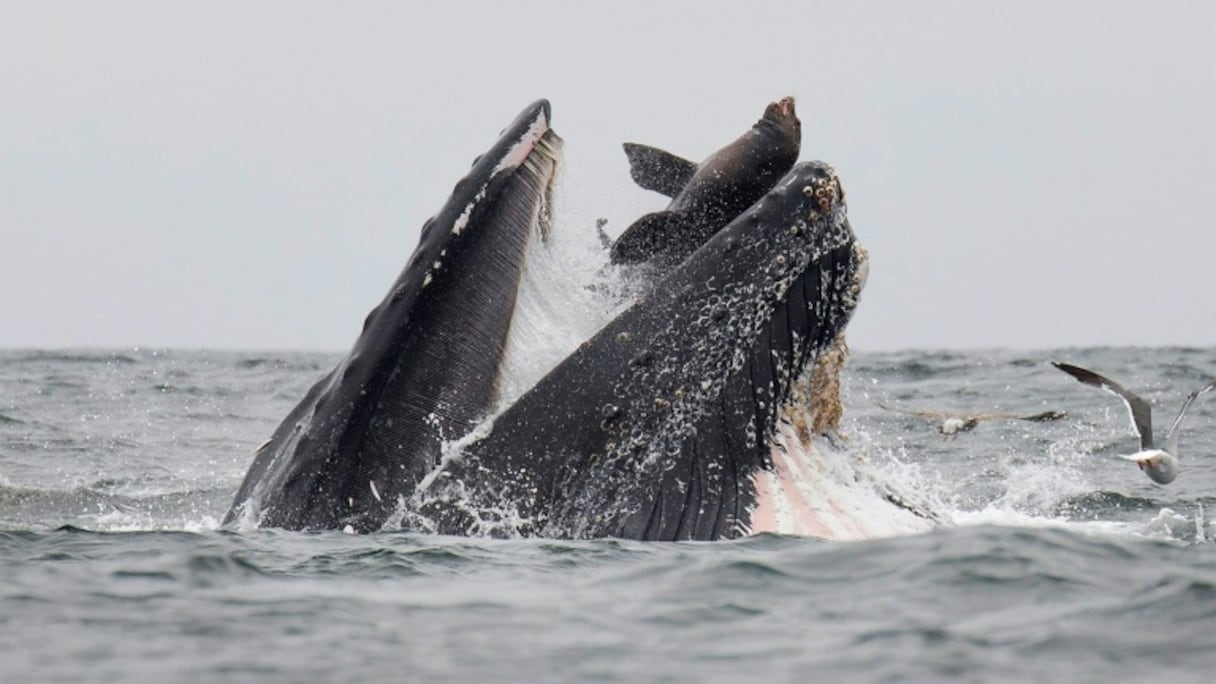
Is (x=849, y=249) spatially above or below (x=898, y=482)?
above

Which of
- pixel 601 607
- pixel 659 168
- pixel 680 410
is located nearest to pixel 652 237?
pixel 659 168

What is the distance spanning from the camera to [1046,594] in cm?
639

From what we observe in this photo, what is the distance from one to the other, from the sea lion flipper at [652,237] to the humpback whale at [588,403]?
0.24 metres

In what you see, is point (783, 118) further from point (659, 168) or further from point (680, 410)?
point (680, 410)

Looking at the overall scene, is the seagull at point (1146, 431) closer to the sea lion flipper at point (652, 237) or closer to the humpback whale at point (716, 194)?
the humpback whale at point (716, 194)

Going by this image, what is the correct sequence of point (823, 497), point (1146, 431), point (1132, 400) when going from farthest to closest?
1. point (1132, 400)
2. point (1146, 431)
3. point (823, 497)

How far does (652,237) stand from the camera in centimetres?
737

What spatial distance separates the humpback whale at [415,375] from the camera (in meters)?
6.76

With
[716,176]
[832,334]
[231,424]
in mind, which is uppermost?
[716,176]

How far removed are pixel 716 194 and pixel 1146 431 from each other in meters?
4.92

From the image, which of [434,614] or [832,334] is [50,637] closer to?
[434,614]

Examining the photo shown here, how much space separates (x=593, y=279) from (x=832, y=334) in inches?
38.5

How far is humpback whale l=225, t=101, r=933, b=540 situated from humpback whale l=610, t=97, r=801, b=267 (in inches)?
8.7

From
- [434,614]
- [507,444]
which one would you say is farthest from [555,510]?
[434,614]
